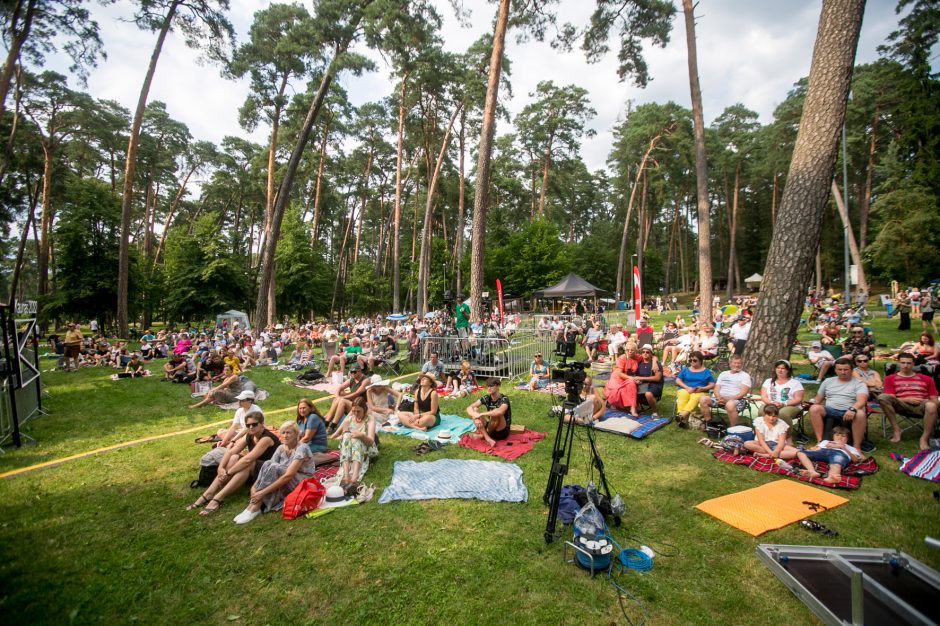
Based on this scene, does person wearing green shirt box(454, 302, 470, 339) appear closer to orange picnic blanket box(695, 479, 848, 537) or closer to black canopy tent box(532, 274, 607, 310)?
orange picnic blanket box(695, 479, 848, 537)

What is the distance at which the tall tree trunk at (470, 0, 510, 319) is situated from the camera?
37.8ft

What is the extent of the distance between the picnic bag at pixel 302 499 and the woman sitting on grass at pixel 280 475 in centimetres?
12

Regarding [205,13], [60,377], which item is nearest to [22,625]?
[60,377]

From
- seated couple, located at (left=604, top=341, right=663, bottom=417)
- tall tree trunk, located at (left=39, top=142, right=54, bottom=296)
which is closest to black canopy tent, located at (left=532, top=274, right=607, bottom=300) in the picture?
seated couple, located at (left=604, top=341, right=663, bottom=417)

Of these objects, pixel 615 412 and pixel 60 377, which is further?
pixel 60 377

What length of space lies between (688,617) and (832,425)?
4.20 meters

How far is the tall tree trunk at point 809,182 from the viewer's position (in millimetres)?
6371

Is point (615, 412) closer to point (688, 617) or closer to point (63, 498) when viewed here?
point (688, 617)

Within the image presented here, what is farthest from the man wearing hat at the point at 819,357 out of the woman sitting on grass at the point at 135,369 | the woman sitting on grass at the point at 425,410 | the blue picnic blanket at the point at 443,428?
the woman sitting on grass at the point at 135,369

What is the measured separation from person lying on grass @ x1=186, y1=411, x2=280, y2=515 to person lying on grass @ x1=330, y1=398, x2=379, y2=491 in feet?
2.56

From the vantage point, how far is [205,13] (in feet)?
47.1

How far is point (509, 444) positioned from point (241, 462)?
3371 millimetres

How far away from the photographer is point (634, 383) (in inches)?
266

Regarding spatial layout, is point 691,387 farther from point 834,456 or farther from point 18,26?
point 18,26
